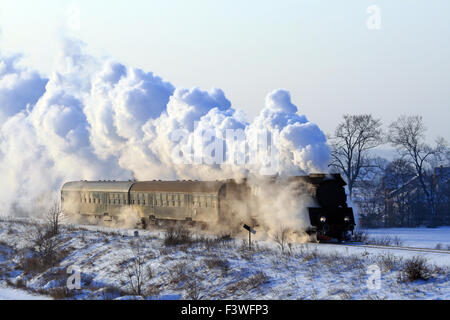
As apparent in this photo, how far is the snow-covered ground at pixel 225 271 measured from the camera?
16641 millimetres

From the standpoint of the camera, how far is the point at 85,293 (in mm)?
21109

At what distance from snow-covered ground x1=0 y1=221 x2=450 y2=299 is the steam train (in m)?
1.75

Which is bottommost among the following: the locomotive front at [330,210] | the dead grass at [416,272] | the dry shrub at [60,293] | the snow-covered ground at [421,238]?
the dry shrub at [60,293]

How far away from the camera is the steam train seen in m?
25.0

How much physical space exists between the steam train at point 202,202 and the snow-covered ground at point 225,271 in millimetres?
1752

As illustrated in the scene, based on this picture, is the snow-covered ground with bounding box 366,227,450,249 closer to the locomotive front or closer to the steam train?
the steam train

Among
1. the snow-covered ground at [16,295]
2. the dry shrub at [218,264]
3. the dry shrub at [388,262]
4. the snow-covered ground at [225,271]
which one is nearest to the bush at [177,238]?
the snow-covered ground at [225,271]

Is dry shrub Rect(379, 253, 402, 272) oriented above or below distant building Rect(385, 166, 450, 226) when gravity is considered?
below

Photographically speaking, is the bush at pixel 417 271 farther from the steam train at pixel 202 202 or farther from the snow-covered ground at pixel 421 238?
the snow-covered ground at pixel 421 238

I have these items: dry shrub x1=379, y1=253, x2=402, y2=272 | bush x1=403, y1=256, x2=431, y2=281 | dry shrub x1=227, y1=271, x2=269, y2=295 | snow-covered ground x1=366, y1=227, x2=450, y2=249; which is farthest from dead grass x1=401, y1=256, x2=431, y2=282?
snow-covered ground x1=366, y1=227, x2=450, y2=249

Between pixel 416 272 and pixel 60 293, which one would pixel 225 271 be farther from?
pixel 416 272

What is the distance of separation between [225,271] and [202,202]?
10.4m

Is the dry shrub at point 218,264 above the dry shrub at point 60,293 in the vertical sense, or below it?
above

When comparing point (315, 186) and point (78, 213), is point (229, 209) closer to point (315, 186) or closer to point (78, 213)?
point (315, 186)
